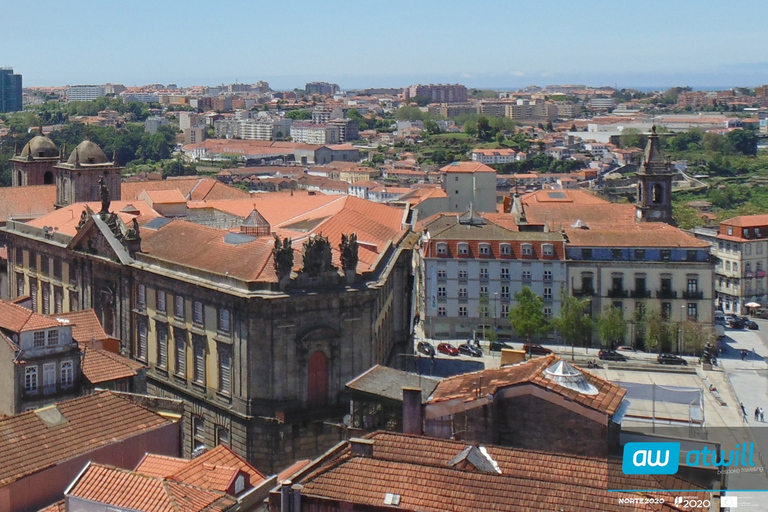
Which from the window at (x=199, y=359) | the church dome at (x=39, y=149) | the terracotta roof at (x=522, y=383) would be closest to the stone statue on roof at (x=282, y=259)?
the window at (x=199, y=359)

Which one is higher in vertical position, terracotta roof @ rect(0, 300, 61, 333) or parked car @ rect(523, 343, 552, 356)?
terracotta roof @ rect(0, 300, 61, 333)

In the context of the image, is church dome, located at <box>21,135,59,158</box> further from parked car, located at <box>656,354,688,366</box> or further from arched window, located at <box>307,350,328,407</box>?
parked car, located at <box>656,354,688,366</box>

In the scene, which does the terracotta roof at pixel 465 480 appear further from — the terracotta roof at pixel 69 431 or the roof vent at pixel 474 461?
the terracotta roof at pixel 69 431

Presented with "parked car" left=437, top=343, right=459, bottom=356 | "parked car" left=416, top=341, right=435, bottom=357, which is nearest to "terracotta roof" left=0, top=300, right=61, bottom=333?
"parked car" left=416, top=341, right=435, bottom=357

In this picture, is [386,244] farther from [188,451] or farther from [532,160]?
[532,160]

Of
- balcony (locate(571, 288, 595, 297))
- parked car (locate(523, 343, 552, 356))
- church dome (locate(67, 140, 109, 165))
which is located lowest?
parked car (locate(523, 343, 552, 356))

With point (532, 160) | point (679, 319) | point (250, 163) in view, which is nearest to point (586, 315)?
point (679, 319)
